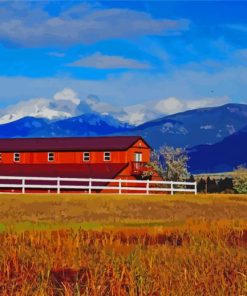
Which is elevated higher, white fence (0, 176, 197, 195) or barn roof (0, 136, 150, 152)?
barn roof (0, 136, 150, 152)

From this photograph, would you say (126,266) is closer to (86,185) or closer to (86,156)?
(86,185)

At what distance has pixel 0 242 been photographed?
18188 mm

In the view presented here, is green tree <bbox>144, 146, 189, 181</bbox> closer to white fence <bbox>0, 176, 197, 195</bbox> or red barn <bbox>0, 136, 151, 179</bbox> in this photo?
red barn <bbox>0, 136, 151, 179</bbox>

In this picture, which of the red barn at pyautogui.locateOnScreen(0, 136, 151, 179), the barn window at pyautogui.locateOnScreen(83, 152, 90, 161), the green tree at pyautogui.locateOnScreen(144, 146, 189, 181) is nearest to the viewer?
the red barn at pyautogui.locateOnScreen(0, 136, 151, 179)

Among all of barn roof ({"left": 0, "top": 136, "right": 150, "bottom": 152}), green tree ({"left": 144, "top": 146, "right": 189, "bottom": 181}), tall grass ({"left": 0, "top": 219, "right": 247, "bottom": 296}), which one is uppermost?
barn roof ({"left": 0, "top": 136, "right": 150, "bottom": 152})

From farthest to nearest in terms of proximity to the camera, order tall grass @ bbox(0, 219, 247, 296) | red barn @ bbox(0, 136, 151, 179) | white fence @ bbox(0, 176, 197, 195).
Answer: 1. red barn @ bbox(0, 136, 151, 179)
2. white fence @ bbox(0, 176, 197, 195)
3. tall grass @ bbox(0, 219, 247, 296)

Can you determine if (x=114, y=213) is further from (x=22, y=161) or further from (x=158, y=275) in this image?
(x=22, y=161)

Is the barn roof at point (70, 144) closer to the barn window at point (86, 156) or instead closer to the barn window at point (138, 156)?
the barn window at point (86, 156)

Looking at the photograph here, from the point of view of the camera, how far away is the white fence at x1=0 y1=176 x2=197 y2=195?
155 ft

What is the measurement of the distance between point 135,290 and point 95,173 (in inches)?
2547

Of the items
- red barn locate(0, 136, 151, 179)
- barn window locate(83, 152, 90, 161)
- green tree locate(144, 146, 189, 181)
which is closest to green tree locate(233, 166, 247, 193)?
green tree locate(144, 146, 189, 181)

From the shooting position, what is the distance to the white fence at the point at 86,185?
1864 inches

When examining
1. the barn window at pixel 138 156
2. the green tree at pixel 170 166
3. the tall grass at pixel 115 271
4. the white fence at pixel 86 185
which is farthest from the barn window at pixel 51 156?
the tall grass at pixel 115 271

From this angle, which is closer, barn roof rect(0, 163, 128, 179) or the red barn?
barn roof rect(0, 163, 128, 179)
